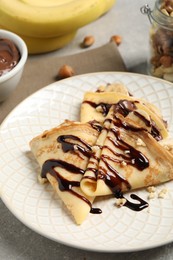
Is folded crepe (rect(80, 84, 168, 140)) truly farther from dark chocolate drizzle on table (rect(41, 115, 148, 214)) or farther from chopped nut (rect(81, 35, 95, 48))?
chopped nut (rect(81, 35, 95, 48))

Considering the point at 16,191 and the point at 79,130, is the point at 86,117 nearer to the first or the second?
the point at 79,130

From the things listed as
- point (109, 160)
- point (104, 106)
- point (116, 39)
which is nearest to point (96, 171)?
point (109, 160)

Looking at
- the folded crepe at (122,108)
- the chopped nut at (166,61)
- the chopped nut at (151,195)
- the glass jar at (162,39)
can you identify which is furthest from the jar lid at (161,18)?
the chopped nut at (151,195)

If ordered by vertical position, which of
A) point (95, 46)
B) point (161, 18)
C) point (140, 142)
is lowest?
point (95, 46)

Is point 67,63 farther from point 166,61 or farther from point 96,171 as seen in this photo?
point 96,171

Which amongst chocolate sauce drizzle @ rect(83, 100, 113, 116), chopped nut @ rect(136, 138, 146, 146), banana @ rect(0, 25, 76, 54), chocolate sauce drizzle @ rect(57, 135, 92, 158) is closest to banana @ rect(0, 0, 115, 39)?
banana @ rect(0, 25, 76, 54)

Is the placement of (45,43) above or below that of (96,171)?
below
